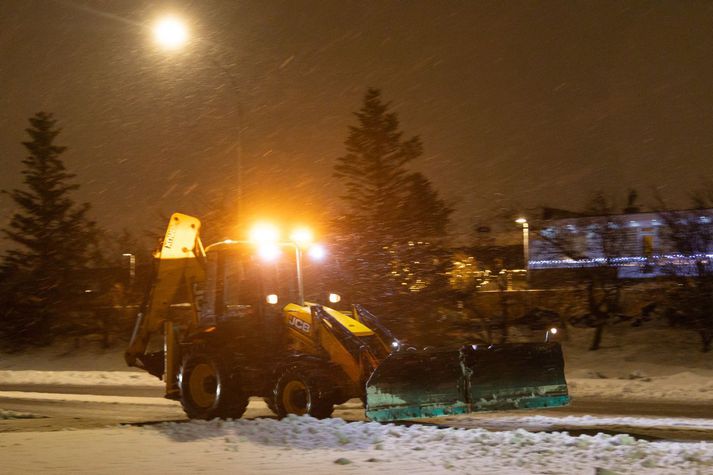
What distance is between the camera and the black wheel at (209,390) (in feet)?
42.2

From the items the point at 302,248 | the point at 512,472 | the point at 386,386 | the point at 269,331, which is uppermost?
the point at 302,248

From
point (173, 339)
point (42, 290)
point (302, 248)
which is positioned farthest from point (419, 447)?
point (42, 290)

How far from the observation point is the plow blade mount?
37.4ft

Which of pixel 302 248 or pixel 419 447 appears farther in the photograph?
pixel 302 248

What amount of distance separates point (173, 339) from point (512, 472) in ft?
23.1

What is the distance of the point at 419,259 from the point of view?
25.9 meters

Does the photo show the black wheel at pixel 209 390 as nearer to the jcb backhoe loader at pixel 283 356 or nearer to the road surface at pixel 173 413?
the jcb backhoe loader at pixel 283 356

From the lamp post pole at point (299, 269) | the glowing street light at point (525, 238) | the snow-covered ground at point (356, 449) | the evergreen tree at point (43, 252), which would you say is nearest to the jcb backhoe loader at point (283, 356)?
the lamp post pole at point (299, 269)

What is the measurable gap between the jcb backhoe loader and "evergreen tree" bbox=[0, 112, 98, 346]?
90.5 ft

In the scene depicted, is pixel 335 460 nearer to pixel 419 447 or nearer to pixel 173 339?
pixel 419 447

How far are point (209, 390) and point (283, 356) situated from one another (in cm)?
153

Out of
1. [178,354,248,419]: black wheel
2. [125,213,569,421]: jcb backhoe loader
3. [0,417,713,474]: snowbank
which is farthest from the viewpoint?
[178,354,248,419]: black wheel

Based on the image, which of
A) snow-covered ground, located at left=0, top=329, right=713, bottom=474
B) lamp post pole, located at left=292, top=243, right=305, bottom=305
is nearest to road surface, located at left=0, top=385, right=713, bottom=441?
snow-covered ground, located at left=0, top=329, right=713, bottom=474

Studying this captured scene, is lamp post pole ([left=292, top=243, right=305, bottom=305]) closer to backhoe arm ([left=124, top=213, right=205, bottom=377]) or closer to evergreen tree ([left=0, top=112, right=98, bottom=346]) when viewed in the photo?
backhoe arm ([left=124, top=213, right=205, bottom=377])
